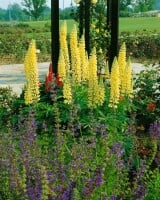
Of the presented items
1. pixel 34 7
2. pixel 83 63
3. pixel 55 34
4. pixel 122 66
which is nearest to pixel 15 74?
pixel 55 34

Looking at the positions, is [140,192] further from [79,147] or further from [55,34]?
[55,34]

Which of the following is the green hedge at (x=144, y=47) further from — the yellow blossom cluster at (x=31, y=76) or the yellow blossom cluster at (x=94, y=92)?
the yellow blossom cluster at (x=94, y=92)

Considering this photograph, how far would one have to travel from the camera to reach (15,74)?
15547 mm

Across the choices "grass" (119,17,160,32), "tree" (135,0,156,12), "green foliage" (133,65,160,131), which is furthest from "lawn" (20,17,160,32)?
"tree" (135,0,156,12)

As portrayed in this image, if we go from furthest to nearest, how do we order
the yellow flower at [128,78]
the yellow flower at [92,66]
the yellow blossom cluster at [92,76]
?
the yellow flower at [128,78]
the yellow flower at [92,66]
the yellow blossom cluster at [92,76]

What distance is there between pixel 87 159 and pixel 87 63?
7.03ft

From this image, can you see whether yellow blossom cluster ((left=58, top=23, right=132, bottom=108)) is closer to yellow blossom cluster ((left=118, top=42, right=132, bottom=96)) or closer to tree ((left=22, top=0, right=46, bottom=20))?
yellow blossom cluster ((left=118, top=42, right=132, bottom=96))

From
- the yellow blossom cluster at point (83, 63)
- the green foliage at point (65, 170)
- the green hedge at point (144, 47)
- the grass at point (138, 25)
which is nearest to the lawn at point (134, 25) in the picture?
the grass at point (138, 25)

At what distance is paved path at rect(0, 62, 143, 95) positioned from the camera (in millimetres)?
13434

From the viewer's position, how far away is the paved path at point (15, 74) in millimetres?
13434

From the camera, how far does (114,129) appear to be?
4797mm

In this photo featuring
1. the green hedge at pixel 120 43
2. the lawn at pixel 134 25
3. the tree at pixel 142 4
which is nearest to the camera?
the green hedge at pixel 120 43

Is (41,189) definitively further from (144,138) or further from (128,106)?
(144,138)

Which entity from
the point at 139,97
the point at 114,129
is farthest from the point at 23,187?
the point at 139,97
